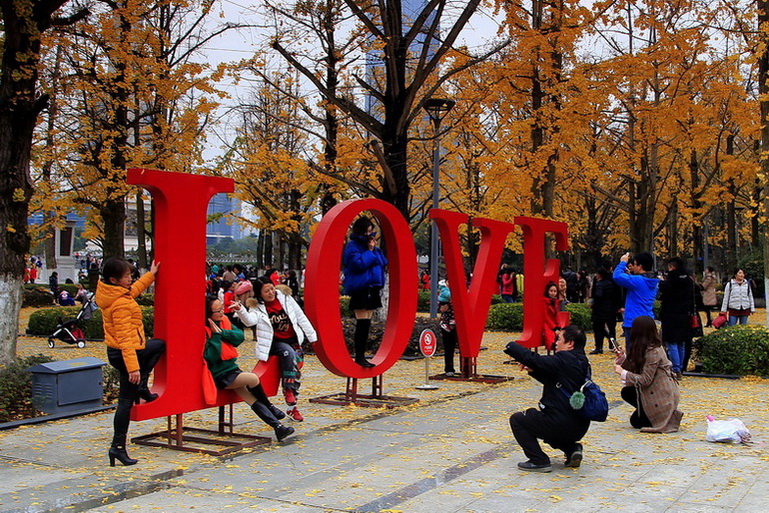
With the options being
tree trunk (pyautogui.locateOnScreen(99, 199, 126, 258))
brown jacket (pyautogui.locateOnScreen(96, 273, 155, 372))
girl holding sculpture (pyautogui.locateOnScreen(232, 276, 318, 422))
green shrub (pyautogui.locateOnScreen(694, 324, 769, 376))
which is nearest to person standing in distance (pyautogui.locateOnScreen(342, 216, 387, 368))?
girl holding sculpture (pyautogui.locateOnScreen(232, 276, 318, 422))

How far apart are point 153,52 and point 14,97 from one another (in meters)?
8.02

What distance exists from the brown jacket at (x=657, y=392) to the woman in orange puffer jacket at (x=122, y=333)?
485 cm

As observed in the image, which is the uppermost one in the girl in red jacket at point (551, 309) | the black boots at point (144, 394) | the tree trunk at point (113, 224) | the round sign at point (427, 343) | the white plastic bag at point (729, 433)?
the tree trunk at point (113, 224)

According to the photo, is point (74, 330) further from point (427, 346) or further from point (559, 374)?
point (559, 374)

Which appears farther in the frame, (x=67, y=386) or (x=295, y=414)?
(x=67, y=386)

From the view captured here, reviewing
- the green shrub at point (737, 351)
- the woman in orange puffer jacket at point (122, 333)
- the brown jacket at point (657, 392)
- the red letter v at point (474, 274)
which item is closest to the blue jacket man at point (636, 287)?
the red letter v at point (474, 274)

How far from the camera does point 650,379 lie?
8.46 m

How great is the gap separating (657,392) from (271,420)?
397 cm

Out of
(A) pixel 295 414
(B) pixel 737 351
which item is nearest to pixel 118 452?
(A) pixel 295 414

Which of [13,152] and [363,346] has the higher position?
[13,152]

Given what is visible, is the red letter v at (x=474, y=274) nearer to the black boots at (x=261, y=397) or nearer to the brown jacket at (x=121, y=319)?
the black boots at (x=261, y=397)

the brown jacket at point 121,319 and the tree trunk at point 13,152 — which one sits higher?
the tree trunk at point 13,152

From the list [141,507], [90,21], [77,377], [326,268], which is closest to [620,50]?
[90,21]

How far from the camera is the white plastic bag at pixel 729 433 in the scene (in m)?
7.90
